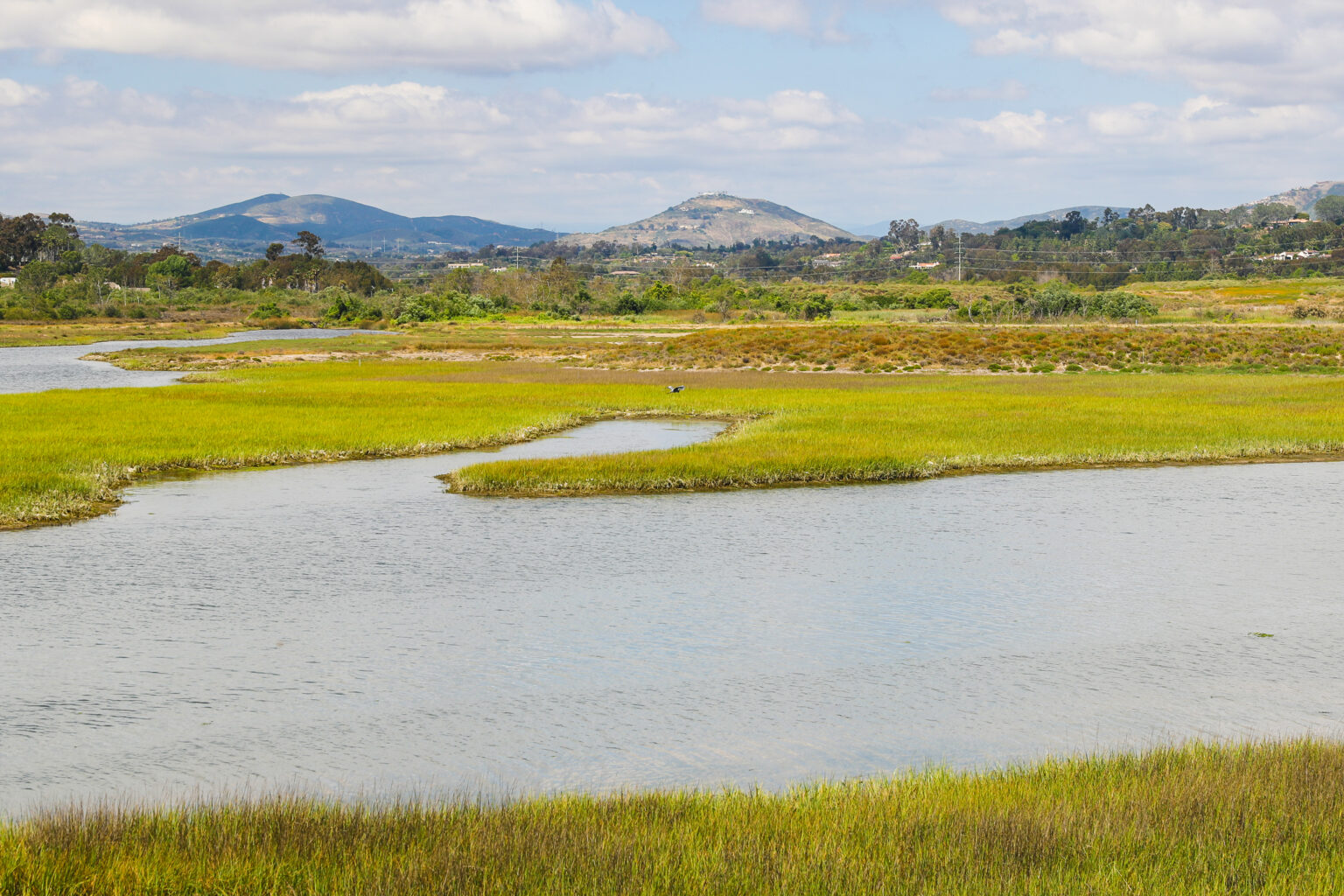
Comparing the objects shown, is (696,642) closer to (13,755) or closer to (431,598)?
(431,598)

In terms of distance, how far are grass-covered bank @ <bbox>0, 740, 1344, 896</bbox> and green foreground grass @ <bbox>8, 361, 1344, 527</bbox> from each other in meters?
14.7

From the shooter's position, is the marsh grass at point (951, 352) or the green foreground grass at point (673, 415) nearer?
the green foreground grass at point (673, 415)

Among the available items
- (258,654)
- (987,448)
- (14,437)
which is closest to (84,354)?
(14,437)

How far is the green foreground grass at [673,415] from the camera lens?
73.6ft

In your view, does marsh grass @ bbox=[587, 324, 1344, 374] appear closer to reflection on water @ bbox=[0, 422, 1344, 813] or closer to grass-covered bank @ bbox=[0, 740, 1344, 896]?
reflection on water @ bbox=[0, 422, 1344, 813]

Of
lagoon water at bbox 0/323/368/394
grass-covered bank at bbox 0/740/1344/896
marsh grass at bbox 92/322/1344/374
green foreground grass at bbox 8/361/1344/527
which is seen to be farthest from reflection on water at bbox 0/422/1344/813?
marsh grass at bbox 92/322/1344/374

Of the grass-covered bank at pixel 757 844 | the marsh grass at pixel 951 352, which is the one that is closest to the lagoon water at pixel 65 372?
the marsh grass at pixel 951 352

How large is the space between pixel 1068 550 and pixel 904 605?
4545mm

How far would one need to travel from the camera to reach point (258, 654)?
37.6ft

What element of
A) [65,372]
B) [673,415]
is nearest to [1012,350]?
[673,415]

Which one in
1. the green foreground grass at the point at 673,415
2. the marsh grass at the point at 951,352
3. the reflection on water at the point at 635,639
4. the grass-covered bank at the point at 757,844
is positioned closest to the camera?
the grass-covered bank at the point at 757,844

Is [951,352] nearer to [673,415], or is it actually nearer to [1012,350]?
[1012,350]

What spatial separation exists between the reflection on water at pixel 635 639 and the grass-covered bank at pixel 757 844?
1.55m

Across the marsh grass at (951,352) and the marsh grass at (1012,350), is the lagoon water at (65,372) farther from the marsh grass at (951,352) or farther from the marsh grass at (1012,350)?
the marsh grass at (1012,350)
